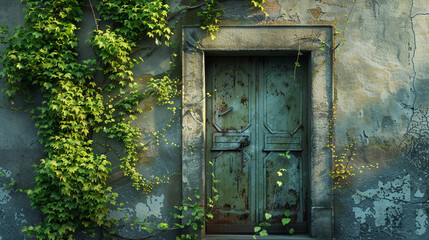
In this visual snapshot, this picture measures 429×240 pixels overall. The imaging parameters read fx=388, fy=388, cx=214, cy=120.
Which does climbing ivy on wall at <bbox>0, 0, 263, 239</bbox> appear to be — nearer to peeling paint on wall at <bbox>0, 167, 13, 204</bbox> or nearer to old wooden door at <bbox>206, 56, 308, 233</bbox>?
peeling paint on wall at <bbox>0, 167, 13, 204</bbox>

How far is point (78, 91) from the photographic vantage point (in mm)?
3863

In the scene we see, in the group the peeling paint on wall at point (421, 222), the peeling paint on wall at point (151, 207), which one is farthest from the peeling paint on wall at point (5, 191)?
the peeling paint on wall at point (421, 222)

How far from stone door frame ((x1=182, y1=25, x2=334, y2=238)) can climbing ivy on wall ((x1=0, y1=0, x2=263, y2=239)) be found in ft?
0.58

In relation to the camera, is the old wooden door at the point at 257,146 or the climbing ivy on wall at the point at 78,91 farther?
the old wooden door at the point at 257,146

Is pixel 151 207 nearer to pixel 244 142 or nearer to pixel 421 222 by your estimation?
pixel 244 142

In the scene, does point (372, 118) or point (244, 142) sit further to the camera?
point (244, 142)

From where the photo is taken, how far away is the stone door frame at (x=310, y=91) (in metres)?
→ 3.86

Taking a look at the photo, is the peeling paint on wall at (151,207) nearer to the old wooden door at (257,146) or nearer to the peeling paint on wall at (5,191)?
the old wooden door at (257,146)

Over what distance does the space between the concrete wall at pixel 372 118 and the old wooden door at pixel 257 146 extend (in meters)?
0.40

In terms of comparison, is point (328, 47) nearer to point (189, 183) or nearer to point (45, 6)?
point (189, 183)

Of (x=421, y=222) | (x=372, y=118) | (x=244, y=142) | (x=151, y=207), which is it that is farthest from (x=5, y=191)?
(x=421, y=222)

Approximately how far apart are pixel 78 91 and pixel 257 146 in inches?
75.3

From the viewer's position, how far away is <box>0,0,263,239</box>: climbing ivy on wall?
12.4 feet

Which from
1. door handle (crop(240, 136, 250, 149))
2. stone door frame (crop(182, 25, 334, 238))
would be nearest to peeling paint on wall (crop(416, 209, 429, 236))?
stone door frame (crop(182, 25, 334, 238))
